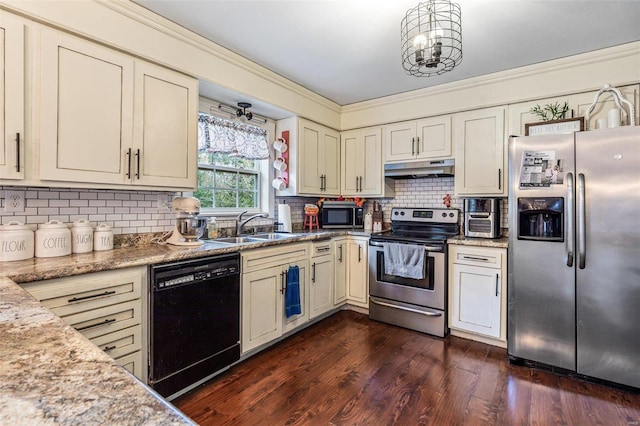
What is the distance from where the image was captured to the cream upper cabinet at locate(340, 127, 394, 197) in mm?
3812

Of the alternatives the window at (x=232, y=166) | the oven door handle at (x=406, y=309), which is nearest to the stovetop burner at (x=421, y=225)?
the oven door handle at (x=406, y=309)

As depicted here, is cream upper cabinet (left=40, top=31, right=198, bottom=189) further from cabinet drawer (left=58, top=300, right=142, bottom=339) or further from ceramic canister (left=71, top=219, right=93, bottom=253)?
cabinet drawer (left=58, top=300, right=142, bottom=339)

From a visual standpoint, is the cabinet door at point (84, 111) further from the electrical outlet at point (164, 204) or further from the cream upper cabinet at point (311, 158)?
the cream upper cabinet at point (311, 158)

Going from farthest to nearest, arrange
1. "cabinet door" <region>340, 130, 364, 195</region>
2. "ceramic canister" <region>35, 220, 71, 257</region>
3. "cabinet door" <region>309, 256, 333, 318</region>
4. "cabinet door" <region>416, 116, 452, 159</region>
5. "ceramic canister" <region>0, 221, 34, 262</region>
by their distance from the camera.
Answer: "cabinet door" <region>340, 130, 364, 195</region> → "cabinet door" <region>416, 116, 452, 159</region> → "cabinet door" <region>309, 256, 333, 318</region> → "ceramic canister" <region>35, 220, 71, 257</region> → "ceramic canister" <region>0, 221, 34, 262</region>

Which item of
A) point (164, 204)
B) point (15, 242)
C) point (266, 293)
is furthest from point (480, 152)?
point (15, 242)

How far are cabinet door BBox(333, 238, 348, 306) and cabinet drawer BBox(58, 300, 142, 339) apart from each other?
2.05 meters

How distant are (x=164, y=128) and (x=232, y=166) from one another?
1041mm

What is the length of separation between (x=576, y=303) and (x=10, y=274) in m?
3.30

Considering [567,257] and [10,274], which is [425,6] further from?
[10,274]

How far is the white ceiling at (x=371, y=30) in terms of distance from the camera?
207 centimetres

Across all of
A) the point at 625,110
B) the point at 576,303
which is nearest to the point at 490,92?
the point at 625,110

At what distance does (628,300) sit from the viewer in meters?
2.15

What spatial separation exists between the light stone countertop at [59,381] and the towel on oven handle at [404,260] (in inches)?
107

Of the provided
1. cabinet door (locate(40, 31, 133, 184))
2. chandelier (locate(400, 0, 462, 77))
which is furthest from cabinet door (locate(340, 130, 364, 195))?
cabinet door (locate(40, 31, 133, 184))
